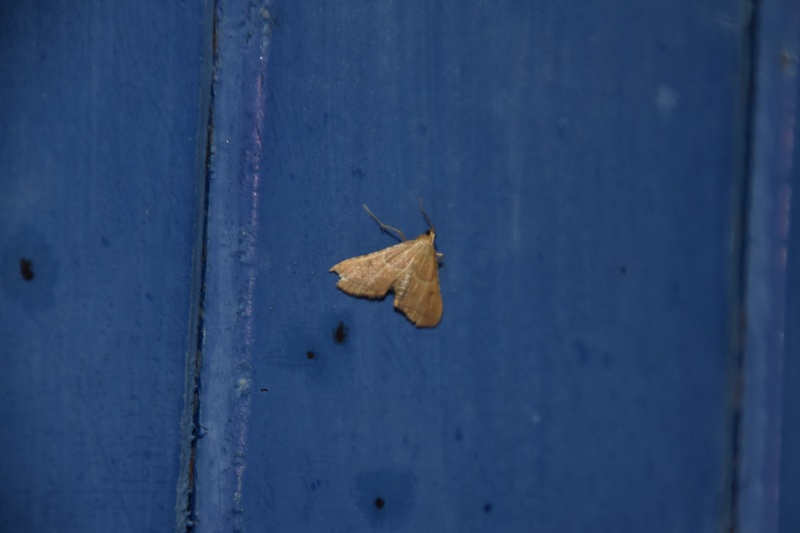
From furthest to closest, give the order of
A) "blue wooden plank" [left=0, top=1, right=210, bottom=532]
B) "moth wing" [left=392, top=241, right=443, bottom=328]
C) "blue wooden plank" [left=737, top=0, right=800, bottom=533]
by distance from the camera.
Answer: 1. "blue wooden plank" [left=737, top=0, right=800, bottom=533]
2. "moth wing" [left=392, top=241, right=443, bottom=328]
3. "blue wooden plank" [left=0, top=1, right=210, bottom=532]

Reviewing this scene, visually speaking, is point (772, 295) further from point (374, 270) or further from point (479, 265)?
point (374, 270)

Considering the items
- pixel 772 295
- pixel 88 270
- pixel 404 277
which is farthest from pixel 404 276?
pixel 772 295

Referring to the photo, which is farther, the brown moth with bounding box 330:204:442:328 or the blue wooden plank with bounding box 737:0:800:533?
the blue wooden plank with bounding box 737:0:800:533

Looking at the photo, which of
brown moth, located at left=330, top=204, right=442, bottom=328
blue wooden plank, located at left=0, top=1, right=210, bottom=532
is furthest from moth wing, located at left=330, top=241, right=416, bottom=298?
blue wooden plank, located at left=0, top=1, right=210, bottom=532

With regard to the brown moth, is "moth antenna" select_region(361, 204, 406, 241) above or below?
above

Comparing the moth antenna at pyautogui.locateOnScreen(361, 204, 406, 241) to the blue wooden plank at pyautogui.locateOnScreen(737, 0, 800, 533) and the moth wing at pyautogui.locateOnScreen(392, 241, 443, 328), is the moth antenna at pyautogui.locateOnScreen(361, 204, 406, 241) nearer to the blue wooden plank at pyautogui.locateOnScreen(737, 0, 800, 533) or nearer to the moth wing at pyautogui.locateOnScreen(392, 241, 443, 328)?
the moth wing at pyautogui.locateOnScreen(392, 241, 443, 328)

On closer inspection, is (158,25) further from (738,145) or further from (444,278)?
(738,145)

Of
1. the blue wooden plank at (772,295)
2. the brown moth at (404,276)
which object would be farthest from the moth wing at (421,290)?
the blue wooden plank at (772,295)
